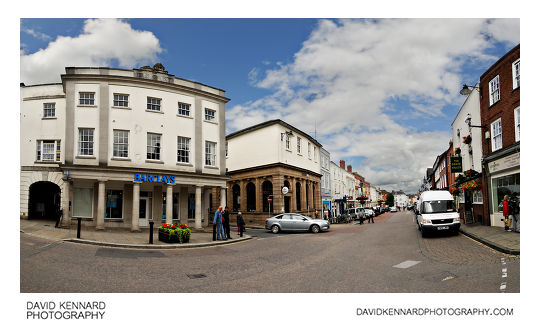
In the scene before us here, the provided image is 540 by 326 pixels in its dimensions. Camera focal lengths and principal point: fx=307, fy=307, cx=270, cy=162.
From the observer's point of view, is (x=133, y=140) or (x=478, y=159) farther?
(x=478, y=159)

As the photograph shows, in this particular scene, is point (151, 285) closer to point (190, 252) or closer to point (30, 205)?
point (190, 252)

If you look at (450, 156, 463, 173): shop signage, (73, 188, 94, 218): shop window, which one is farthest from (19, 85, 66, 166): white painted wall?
(450, 156, 463, 173): shop signage

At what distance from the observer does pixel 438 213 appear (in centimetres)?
1620

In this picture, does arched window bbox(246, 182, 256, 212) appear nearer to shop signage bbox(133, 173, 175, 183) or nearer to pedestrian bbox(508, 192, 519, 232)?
shop signage bbox(133, 173, 175, 183)

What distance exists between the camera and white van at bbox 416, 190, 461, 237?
1546cm

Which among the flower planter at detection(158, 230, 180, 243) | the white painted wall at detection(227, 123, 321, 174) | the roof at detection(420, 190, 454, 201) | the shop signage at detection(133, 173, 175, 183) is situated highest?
the white painted wall at detection(227, 123, 321, 174)

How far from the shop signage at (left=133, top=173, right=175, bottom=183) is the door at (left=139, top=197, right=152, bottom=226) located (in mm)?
2343

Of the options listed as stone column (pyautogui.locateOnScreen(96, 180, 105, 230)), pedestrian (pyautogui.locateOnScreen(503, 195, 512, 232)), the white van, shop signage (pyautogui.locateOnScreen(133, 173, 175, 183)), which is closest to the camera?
pedestrian (pyautogui.locateOnScreen(503, 195, 512, 232))

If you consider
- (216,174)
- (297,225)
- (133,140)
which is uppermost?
(133,140)

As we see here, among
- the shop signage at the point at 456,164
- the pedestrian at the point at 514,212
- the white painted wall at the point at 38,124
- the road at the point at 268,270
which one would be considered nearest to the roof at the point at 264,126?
the shop signage at the point at 456,164

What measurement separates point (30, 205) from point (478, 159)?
29.4 m

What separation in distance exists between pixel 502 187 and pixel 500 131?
3.05 meters

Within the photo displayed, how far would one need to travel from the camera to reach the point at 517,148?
14602 millimetres
